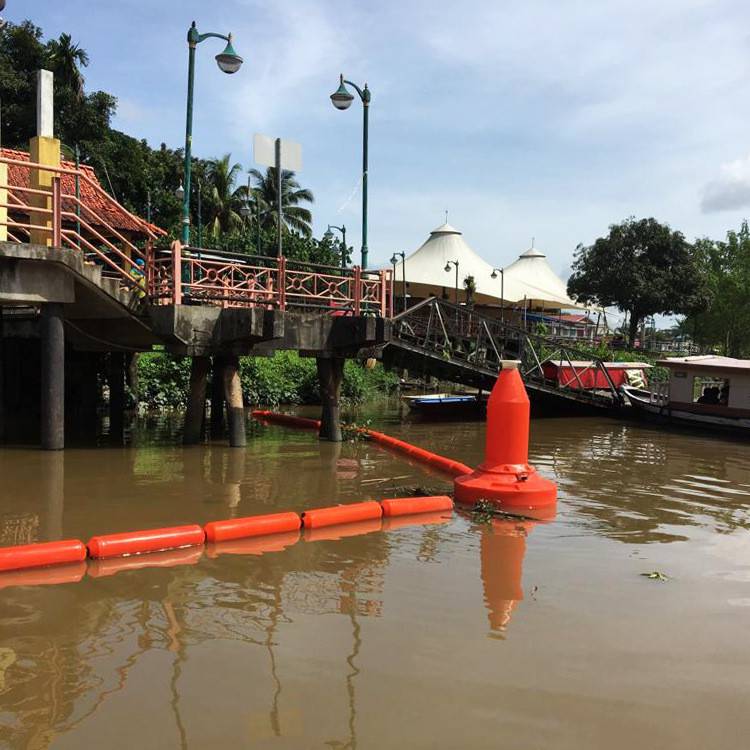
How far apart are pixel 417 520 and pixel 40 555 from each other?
4.06m

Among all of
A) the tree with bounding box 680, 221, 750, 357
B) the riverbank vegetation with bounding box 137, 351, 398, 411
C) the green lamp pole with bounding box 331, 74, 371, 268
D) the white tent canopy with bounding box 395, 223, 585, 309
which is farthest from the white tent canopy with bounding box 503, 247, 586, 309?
the green lamp pole with bounding box 331, 74, 371, 268

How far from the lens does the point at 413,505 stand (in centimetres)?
870

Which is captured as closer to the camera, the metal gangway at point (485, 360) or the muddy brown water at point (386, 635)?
the muddy brown water at point (386, 635)

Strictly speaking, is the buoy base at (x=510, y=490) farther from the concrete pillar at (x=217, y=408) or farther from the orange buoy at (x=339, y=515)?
the concrete pillar at (x=217, y=408)

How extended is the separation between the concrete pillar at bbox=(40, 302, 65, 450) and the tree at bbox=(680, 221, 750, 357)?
46962 mm

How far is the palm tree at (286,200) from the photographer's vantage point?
51.4 m

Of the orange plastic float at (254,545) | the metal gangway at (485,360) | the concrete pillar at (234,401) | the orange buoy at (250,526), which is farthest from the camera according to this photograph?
the metal gangway at (485,360)

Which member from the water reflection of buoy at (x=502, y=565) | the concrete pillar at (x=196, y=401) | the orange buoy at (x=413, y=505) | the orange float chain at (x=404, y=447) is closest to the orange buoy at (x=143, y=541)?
the orange buoy at (x=413, y=505)

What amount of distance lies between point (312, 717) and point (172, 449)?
10880 mm

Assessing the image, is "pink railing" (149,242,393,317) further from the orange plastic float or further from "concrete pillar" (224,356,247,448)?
the orange plastic float

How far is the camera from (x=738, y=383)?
20.4 meters

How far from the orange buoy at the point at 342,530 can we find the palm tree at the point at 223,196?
40.8 meters

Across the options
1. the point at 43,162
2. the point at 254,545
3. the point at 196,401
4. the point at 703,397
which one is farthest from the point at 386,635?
the point at 703,397

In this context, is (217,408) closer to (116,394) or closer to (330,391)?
(116,394)
